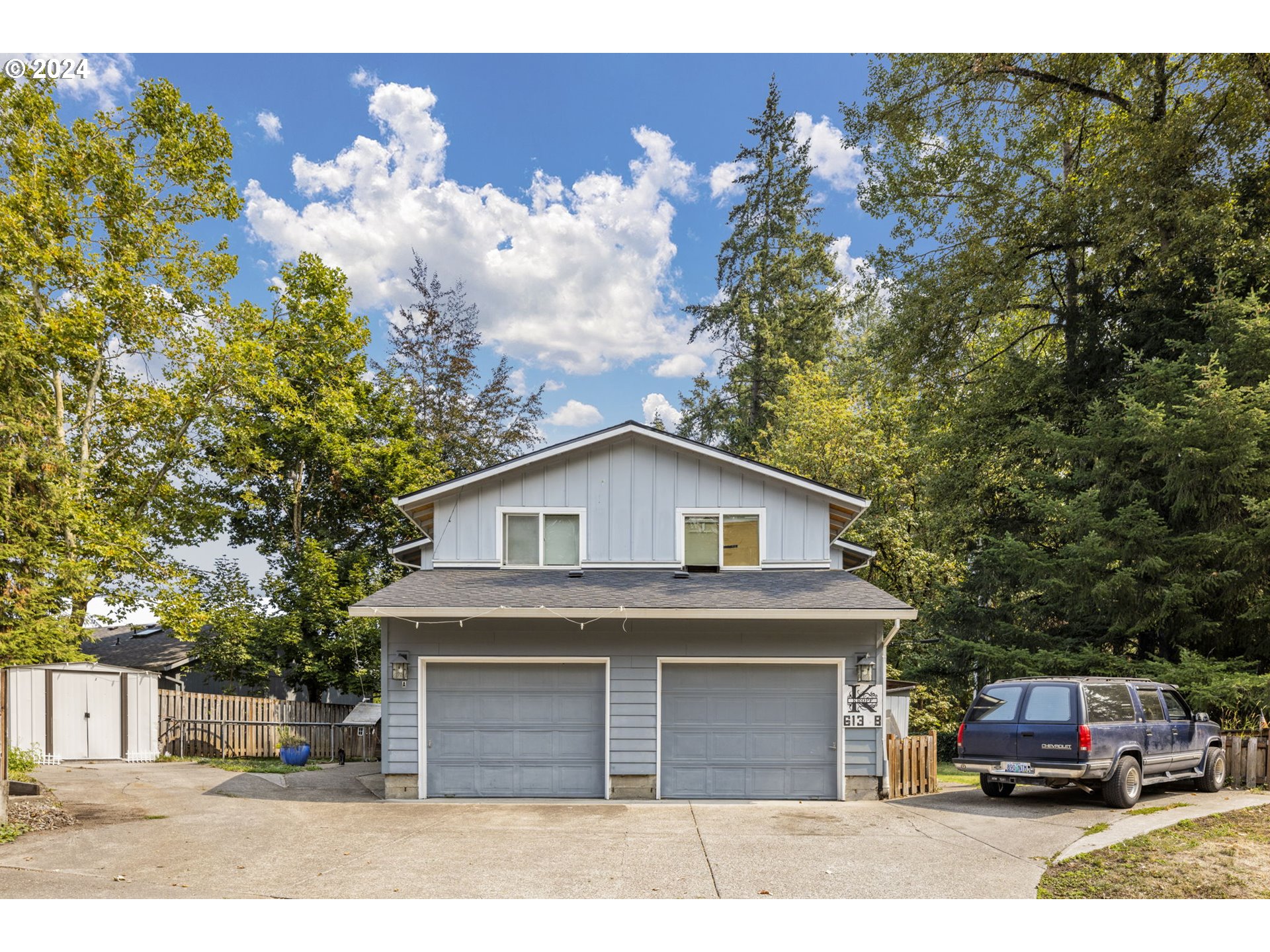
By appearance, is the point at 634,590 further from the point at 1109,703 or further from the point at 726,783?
the point at 1109,703

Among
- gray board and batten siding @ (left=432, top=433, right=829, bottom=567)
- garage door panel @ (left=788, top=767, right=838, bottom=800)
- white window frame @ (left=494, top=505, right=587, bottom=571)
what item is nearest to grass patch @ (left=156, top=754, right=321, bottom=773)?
gray board and batten siding @ (left=432, top=433, right=829, bottom=567)

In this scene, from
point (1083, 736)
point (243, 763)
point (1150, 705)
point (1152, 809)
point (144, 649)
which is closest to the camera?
point (1083, 736)

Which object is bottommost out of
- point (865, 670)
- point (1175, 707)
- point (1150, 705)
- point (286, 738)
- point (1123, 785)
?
point (286, 738)

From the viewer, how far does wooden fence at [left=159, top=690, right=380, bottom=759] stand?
20688 mm

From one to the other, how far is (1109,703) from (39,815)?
1399 centimetres

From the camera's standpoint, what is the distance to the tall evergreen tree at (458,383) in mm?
33500

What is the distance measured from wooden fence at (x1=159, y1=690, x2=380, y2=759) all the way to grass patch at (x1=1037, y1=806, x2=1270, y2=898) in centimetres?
1700

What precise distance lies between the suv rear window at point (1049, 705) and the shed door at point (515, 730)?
6146 millimetres

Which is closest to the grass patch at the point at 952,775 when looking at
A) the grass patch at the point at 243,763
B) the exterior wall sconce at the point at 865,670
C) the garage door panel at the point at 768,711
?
the exterior wall sconce at the point at 865,670

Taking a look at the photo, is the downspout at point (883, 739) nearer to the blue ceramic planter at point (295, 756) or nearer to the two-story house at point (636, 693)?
the two-story house at point (636, 693)

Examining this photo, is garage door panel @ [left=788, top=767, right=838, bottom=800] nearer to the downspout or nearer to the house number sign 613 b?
the downspout

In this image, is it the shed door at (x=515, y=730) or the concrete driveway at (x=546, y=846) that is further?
the shed door at (x=515, y=730)

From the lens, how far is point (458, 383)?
3481 centimetres

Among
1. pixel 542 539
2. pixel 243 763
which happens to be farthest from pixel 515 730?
pixel 243 763
